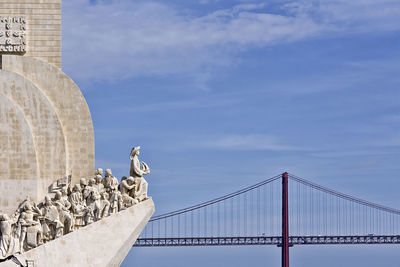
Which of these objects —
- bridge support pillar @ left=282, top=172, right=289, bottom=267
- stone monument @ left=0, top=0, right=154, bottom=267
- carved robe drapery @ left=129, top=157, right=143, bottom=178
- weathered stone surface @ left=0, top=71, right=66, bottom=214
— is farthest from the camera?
bridge support pillar @ left=282, top=172, right=289, bottom=267

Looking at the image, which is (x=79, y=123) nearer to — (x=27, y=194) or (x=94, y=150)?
(x=94, y=150)

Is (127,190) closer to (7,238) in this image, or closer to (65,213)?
(65,213)

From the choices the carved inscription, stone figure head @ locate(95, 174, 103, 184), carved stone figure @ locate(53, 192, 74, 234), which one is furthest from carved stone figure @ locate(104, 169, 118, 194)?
the carved inscription

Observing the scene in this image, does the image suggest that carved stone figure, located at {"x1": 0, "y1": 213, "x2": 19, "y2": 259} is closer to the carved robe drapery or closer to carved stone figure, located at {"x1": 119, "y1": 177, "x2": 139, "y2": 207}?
carved stone figure, located at {"x1": 119, "y1": 177, "x2": 139, "y2": 207}

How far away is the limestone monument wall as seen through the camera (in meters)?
19.1

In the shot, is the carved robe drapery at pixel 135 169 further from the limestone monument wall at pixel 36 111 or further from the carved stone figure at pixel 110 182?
the limestone monument wall at pixel 36 111

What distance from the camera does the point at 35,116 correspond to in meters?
19.5

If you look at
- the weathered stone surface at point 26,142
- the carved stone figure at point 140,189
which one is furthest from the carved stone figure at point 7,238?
the carved stone figure at point 140,189

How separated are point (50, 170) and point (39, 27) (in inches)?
122

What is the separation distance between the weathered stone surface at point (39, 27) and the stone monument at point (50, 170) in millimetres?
21

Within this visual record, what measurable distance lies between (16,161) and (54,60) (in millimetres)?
2410

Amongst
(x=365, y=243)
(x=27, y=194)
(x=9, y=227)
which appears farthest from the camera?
(x=365, y=243)

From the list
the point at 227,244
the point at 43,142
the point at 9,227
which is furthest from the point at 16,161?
the point at 227,244

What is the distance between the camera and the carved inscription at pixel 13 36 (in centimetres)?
1992
